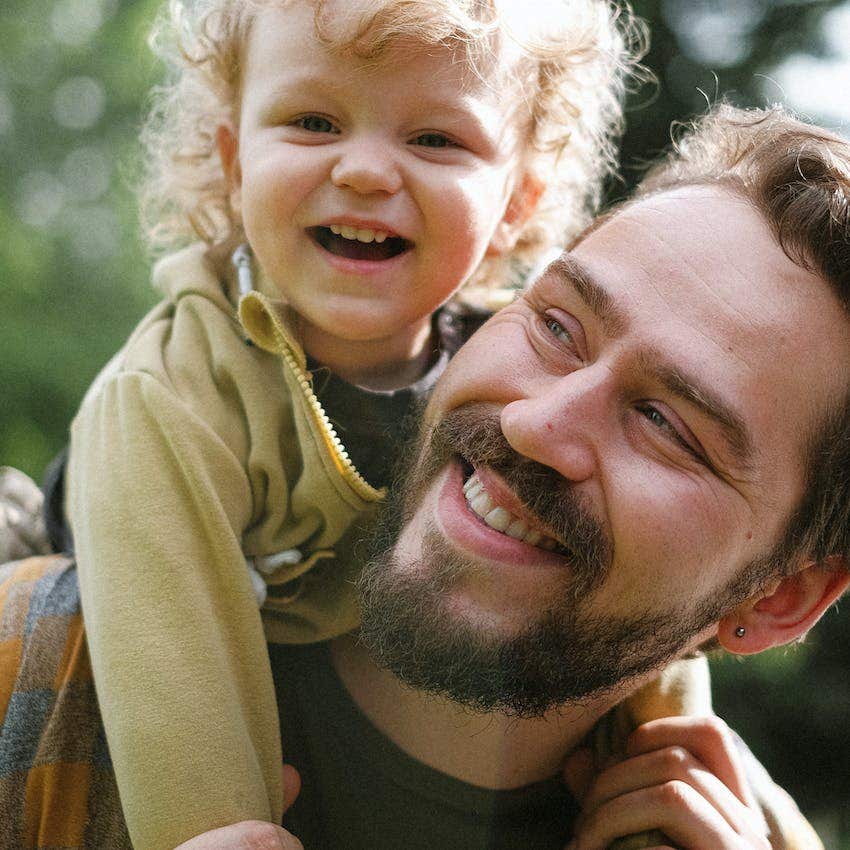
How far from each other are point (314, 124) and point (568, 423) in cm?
77

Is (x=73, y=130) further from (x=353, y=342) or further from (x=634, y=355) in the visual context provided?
(x=634, y=355)

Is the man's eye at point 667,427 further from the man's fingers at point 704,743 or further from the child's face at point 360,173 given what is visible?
the man's fingers at point 704,743

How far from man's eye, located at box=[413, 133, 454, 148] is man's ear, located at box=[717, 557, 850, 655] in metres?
1.06

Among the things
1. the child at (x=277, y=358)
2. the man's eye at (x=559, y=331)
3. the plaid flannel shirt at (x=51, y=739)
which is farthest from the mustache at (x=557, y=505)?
the plaid flannel shirt at (x=51, y=739)

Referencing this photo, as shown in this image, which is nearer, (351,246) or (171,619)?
(171,619)

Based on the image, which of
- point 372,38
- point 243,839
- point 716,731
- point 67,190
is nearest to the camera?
point 243,839

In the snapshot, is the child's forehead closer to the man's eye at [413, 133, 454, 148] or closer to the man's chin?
the man's eye at [413, 133, 454, 148]

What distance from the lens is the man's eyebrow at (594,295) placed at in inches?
72.0

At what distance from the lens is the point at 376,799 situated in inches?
80.9

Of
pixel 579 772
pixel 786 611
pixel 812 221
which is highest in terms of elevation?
pixel 812 221

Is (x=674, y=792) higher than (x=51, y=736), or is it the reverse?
(x=51, y=736)

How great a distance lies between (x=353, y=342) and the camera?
2.20 meters

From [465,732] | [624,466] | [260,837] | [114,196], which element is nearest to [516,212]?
[624,466]

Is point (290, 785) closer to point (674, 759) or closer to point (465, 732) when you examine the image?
point (465, 732)
